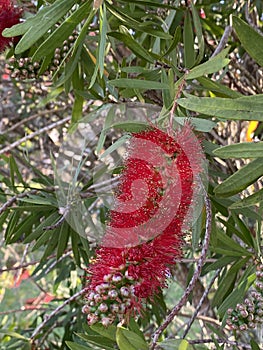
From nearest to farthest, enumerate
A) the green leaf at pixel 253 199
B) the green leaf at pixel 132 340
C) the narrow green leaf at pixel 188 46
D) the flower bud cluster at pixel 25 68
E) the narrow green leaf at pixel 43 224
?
the green leaf at pixel 132 340 → the green leaf at pixel 253 199 → the narrow green leaf at pixel 188 46 → the flower bud cluster at pixel 25 68 → the narrow green leaf at pixel 43 224

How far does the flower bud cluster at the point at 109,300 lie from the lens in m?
0.62

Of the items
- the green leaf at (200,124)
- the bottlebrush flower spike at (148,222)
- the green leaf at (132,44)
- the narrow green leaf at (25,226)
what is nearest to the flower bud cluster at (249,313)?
the bottlebrush flower spike at (148,222)

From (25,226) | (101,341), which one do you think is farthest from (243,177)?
(25,226)

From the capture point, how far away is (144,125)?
2.55ft

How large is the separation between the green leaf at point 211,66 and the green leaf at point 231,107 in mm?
75

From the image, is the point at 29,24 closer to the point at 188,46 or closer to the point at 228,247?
the point at 188,46

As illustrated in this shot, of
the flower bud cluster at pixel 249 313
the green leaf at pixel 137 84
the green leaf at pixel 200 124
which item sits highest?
the green leaf at pixel 137 84

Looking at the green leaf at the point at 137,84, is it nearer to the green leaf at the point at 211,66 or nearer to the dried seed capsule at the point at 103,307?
the green leaf at the point at 211,66

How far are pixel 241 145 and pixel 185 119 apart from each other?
140mm

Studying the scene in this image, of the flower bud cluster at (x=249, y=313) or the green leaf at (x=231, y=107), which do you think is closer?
the green leaf at (x=231, y=107)

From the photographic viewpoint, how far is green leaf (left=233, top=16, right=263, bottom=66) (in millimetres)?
613

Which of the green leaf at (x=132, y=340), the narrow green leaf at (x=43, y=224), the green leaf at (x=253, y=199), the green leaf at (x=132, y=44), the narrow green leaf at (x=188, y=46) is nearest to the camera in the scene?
the green leaf at (x=132, y=340)

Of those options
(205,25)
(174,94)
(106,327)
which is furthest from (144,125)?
(205,25)

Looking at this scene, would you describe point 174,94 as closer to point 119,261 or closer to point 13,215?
point 119,261
